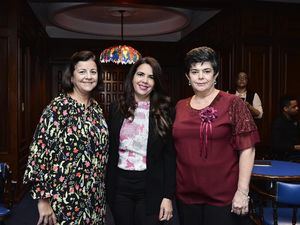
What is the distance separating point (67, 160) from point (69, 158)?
0.01 m

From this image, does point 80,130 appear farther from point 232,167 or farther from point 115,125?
point 232,167

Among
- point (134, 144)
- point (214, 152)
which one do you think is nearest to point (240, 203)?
point (214, 152)

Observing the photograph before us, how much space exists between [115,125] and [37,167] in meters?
0.49

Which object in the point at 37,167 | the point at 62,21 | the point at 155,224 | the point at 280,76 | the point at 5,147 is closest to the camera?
the point at 37,167

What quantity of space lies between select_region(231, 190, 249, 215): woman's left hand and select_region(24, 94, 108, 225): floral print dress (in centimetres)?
74

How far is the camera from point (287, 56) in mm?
5418

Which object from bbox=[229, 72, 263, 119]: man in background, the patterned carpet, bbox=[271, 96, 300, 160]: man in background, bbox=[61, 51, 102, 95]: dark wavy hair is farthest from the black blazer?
bbox=[229, 72, 263, 119]: man in background

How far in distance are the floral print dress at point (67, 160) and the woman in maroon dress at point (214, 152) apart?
19.4 inches

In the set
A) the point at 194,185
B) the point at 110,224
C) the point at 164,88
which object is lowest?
the point at 110,224

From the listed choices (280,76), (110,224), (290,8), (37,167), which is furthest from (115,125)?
(290,8)

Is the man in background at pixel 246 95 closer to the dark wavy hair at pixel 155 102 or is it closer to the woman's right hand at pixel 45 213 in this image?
the dark wavy hair at pixel 155 102

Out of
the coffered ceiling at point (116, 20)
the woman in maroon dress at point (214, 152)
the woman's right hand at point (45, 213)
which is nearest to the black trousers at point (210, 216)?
the woman in maroon dress at point (214, 152)

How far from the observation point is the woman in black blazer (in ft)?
6.79

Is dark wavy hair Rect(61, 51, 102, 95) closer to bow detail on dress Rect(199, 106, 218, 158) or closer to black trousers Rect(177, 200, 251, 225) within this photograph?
bow detail on dress Rect(199, 106, 218, 158)
